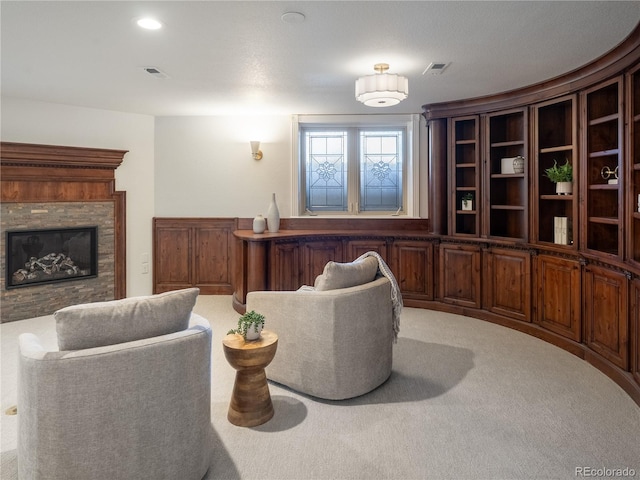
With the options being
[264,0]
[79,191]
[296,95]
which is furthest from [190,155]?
[264,0]

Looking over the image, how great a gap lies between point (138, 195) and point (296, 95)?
2642mm

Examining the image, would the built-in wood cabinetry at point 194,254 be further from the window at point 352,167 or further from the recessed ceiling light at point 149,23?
the recessed ceiling light at point 149,23

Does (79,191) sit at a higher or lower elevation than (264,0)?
lower

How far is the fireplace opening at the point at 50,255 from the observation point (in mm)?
4812

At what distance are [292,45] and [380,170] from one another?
305cm

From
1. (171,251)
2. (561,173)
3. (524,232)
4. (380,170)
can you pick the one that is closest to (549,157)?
(561,173)

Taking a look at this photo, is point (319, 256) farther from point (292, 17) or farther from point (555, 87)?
point (292, 17)

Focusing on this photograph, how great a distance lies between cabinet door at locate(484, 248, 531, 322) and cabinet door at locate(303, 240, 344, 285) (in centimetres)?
176

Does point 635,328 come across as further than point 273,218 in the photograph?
No

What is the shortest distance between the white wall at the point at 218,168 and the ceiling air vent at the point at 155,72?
200 cm

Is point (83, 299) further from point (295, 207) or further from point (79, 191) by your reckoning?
point (295, 207)

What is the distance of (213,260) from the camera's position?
6.04 m

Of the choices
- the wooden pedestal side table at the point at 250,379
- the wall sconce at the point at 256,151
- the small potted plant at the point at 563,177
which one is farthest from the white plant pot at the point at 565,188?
the wall sconce at the point at 256,151

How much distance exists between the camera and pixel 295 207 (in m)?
5.94
